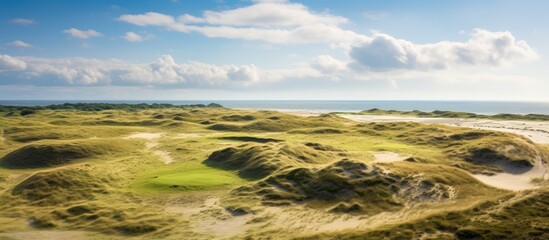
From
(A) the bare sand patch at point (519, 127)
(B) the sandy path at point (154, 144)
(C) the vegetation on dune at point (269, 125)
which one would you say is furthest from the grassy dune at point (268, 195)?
(C) the vegetation on dune at point (269, 125)

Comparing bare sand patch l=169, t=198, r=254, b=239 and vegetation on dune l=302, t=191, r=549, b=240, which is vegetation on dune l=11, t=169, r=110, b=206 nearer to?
bare sand patch l=169, t=198, r=254, b=239

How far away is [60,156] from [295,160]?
3577 cm

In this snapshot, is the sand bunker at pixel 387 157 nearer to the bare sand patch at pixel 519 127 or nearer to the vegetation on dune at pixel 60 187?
the bare sand patch at pixel 519 127

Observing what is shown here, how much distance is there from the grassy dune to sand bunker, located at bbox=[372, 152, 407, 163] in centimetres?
91

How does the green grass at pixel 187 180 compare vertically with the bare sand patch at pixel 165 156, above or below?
above

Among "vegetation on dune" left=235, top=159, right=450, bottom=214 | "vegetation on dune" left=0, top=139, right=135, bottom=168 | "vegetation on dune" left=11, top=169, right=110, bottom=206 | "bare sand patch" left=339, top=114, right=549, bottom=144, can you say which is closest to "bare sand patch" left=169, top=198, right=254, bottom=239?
"vegetation on dune" left=235, top=159, right=450, bottom=214

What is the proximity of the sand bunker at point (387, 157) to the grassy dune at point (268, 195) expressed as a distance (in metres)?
0.91

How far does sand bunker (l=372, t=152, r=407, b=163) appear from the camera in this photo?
5816 centimetres

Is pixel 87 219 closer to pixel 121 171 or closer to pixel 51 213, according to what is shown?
pixel 51 213

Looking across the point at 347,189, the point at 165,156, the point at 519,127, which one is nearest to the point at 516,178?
the point at 347,189

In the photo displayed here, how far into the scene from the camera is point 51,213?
109 feet

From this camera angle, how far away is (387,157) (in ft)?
200

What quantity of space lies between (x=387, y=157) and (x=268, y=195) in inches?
1182

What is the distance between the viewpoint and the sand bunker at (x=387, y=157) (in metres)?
58.2
